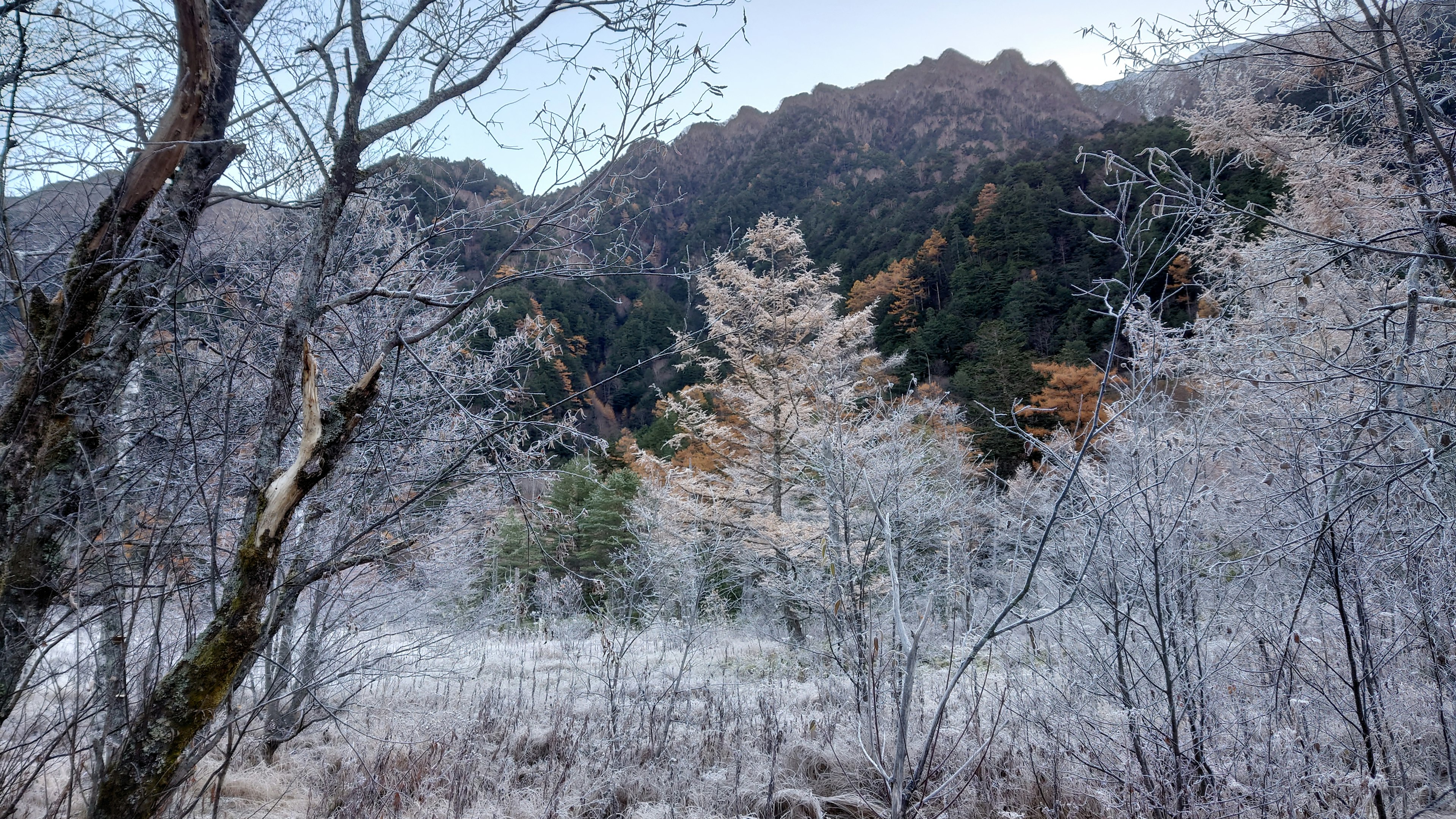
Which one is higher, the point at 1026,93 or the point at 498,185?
the point at 1026,93

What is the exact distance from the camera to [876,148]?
277 ft

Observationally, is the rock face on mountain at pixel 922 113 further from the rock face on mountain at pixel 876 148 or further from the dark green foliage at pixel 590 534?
the dark green foliage at pixel 590 534

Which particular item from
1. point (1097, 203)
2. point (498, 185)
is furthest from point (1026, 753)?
point (498, 185)

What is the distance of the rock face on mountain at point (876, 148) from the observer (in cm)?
4875

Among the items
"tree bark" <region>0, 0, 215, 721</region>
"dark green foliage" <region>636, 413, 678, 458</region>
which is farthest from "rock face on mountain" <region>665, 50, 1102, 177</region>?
"tree bark" <region>0, 0, 215, 721</region>

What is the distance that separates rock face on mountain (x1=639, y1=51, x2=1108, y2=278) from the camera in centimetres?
4875

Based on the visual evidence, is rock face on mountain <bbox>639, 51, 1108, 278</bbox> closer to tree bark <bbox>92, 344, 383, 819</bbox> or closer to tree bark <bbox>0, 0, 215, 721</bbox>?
tree bark <bbox>0, 0, 215, 721</bbox>

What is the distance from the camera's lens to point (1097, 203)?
2.13m

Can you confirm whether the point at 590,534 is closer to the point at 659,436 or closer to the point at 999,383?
the point at 659,436

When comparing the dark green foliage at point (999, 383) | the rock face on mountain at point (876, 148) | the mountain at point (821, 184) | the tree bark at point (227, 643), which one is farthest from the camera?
the rock face on mountain at point (876, 148)

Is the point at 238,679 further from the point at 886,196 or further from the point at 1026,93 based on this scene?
the point at 1026,93

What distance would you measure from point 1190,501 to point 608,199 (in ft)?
12.4

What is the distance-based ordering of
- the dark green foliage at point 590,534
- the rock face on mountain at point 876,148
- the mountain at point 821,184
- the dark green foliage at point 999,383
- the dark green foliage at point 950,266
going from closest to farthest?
the mountain at point 821,184
the dark green foliage at point 590,534
the dark green foliage at point 999,383
the dark green foliage at point 950,266
the rock face on mountain at point 876,148

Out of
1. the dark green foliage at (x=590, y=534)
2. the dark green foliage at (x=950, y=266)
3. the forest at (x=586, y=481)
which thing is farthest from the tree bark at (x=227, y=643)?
the dark green foliage at (x=590, y=534)
